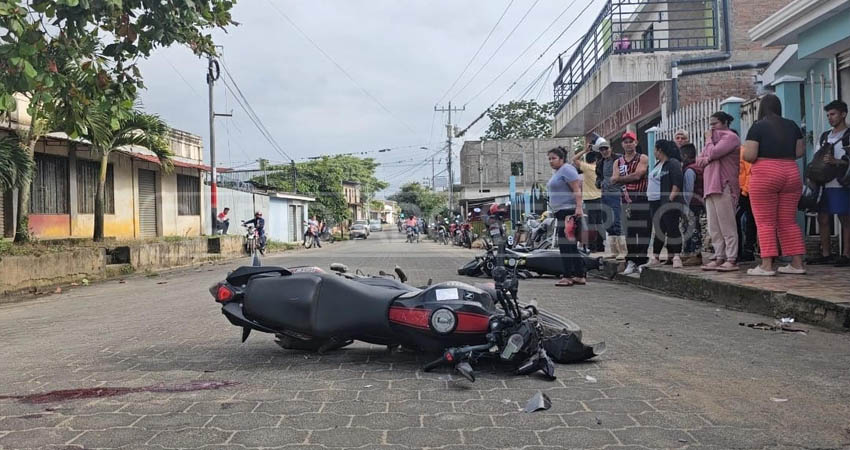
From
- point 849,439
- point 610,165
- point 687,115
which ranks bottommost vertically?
point 849,439

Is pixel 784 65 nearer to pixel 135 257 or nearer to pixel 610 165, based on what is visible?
pixel 610 165

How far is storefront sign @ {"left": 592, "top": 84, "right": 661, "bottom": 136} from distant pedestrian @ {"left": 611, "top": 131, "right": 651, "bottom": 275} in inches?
276

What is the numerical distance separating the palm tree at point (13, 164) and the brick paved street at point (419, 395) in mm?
7152

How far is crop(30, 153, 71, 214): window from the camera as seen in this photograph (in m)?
15.0

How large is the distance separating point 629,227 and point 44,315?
742 cm

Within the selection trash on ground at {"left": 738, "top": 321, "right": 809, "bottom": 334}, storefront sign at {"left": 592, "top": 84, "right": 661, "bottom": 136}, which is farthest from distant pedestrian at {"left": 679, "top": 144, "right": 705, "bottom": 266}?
storefront sign at {"left": 592, "top": 84, "right": 661, "bottom": 136}

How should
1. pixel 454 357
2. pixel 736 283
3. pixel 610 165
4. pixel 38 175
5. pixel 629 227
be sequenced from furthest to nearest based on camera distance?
1. pixel 38 175
2. pixel 610 165
3. pixel 629 227
4. pixel 736 283
5. pixel 454 357

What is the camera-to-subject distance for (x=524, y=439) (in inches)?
107

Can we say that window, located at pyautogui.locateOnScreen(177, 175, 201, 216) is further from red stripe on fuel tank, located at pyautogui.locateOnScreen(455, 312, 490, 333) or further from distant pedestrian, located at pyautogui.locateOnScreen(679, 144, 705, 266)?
red stripe on fuel tank, located at pyautogui.locateOnScreen(455, 312, 490, 333)

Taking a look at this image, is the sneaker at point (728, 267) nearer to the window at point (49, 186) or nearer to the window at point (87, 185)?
the window at point (49, 186)

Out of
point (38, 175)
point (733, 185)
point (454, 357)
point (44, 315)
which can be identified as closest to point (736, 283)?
point (733, 185)

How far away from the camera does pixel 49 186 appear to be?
51.0ft

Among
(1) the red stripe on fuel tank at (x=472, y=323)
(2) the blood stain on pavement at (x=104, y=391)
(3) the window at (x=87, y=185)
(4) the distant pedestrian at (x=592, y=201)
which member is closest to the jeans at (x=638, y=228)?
(4) the distant pedestrian at (x=592, y=201)

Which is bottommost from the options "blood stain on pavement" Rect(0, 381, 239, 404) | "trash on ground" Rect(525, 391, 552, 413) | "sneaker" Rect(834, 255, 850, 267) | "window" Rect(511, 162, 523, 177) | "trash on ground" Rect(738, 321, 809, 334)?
"trash on ground" Rect(738, 321, 809, 334)
